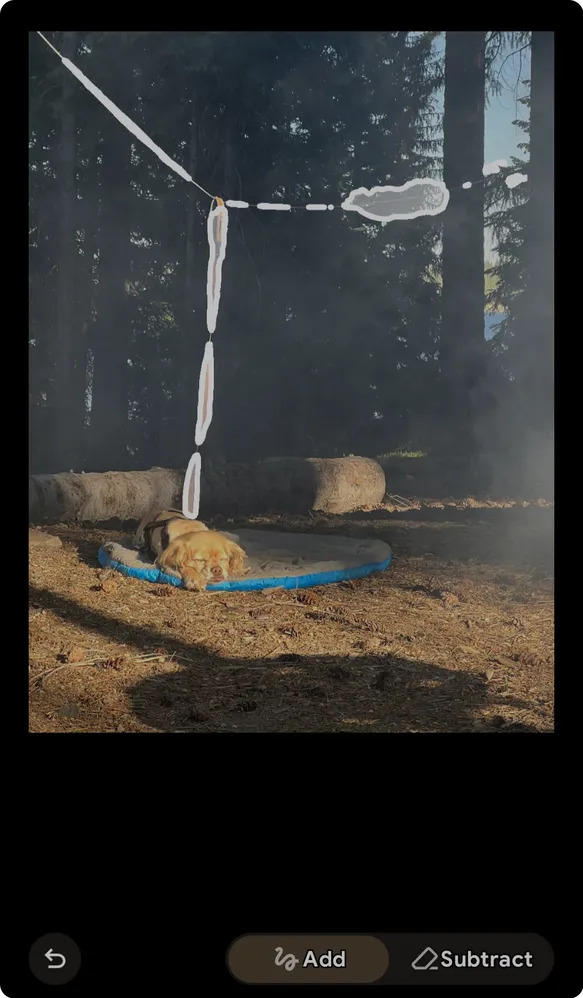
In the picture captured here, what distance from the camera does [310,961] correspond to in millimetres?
1000

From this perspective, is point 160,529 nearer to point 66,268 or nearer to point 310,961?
point 310,961

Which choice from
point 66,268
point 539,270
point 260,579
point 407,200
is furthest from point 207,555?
point 539,270

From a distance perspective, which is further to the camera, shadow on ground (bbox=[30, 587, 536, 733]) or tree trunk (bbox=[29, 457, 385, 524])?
tree trunk (bbox=[29, 457, 385, 524])

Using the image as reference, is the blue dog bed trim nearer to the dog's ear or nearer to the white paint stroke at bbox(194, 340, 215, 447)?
the dog's ear

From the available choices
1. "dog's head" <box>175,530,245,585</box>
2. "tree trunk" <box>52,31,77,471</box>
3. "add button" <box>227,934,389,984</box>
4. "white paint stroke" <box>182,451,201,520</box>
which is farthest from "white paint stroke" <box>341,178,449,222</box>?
"tree trunk" <box>52,31,77,471</box>

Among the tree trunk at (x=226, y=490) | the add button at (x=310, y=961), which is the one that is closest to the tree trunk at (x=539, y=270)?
Result: the tree trunk at (x=226, y=490)

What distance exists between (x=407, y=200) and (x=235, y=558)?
6.64 ft

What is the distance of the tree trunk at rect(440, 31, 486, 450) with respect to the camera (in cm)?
873

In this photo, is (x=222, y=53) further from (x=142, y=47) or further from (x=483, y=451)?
(x=483, y=451)

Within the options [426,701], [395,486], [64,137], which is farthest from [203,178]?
[426,701]

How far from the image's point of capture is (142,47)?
9320 mm

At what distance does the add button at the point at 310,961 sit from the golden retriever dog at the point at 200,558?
10.9 ft

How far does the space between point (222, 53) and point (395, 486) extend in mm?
5443

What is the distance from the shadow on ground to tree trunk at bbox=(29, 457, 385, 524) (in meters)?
2.99
